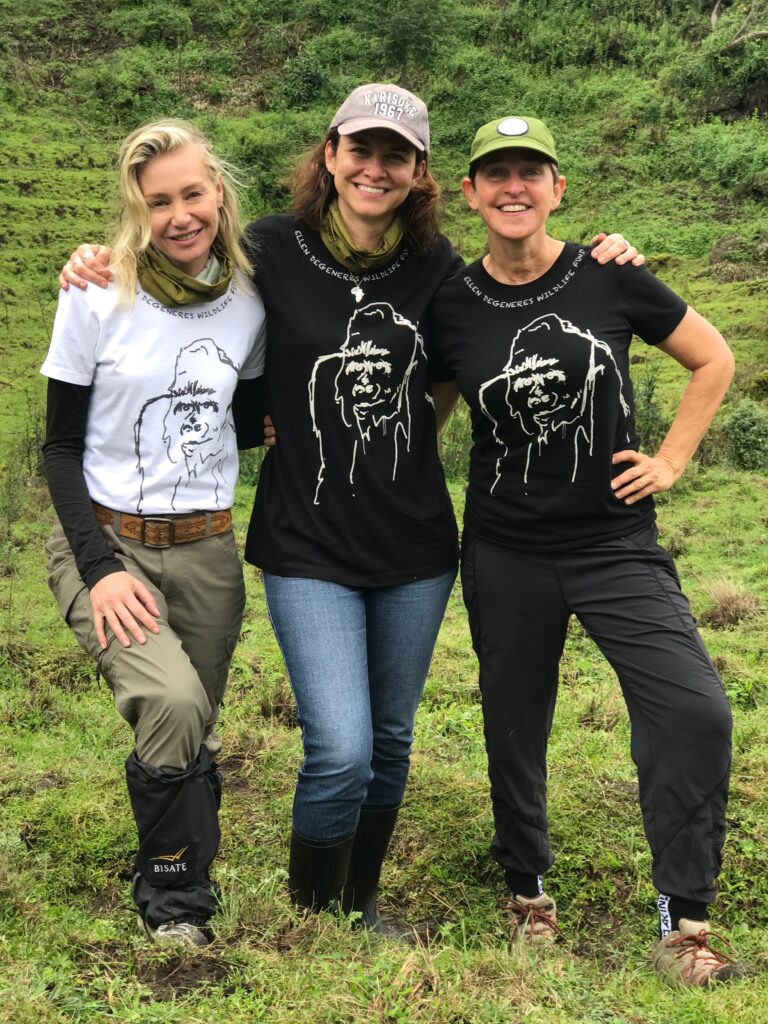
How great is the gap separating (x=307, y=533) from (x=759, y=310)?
12.4m

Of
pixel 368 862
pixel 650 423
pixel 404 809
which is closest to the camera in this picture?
pixel 368 862

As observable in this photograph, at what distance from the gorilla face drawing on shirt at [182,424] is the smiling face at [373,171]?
532 mm

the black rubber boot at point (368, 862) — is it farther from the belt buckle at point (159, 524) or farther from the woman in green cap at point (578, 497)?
the belt buckle at point (159, 524)

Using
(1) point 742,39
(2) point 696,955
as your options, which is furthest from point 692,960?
(1) point 742,39

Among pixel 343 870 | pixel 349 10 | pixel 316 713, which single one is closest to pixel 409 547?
pixel 316 713

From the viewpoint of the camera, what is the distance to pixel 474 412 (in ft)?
9.84

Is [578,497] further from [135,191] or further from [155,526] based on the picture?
[135,191]

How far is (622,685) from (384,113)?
63.4 inches

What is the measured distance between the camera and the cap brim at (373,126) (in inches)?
110

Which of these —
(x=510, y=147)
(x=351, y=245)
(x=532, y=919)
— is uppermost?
(x=510, y=147)

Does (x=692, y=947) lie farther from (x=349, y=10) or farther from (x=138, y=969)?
(x=349, y=10)

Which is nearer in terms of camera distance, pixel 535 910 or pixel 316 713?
pixel 316 713

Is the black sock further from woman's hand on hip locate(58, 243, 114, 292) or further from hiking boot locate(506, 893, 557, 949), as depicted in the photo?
woman's hand on hip locate(58, 243, 114, 292)

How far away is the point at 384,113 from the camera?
2.81 metres
